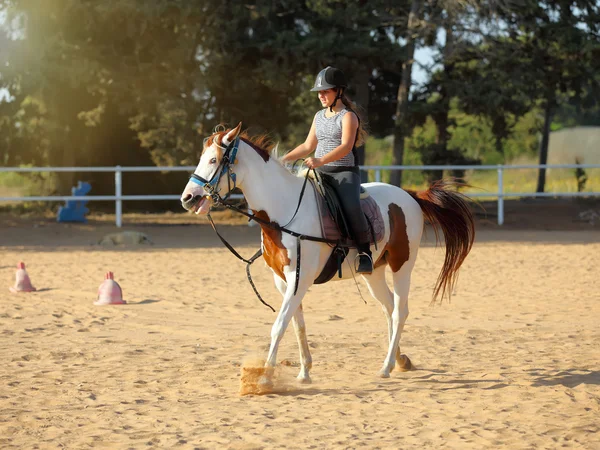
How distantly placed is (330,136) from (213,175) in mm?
925

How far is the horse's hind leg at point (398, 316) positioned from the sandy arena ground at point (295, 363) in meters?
0.10

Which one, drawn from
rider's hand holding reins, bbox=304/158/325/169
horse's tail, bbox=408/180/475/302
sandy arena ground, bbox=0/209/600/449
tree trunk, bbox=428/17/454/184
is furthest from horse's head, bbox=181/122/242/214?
tree trunk, bbox=428/17/454/184

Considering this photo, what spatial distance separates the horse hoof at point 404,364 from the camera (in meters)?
6.13

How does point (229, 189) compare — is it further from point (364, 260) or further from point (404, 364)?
point (404, 364)

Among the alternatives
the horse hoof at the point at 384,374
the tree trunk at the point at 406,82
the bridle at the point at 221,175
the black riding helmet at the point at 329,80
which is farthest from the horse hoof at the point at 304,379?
the tree trunk at the point at 406,82

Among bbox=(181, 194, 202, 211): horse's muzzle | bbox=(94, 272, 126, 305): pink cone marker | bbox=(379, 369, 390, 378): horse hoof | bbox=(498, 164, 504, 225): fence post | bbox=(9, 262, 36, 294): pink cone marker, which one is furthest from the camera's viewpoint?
bbox=(498, 164, 504, 225): fence post

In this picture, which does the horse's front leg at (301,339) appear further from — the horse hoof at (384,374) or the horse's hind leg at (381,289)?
the horse's hind leg at (381,289)

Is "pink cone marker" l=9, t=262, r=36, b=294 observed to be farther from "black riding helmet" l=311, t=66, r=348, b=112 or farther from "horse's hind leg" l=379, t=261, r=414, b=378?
"black riding helmet" l=311, t=66, r=348, b=112

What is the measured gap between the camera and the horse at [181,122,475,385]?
212 inches

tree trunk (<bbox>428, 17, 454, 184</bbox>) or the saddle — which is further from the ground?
tree trunk (<bbox>428, 17, 454, 184</bbox>)

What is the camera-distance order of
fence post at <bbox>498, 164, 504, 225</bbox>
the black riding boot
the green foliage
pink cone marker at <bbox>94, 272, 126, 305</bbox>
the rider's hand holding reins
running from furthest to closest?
the green foliage, fence post at <bbox>498, 164, 504, 225</bbox>, pink cone marker at <bbox>94, 272, 126, 305</bbox>, the black riding boot, the rider's hand holding reins

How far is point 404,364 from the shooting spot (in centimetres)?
614

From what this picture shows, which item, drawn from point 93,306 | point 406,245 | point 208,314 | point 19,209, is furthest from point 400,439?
point 19,209

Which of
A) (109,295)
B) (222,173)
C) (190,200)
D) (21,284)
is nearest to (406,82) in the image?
(21,284)
